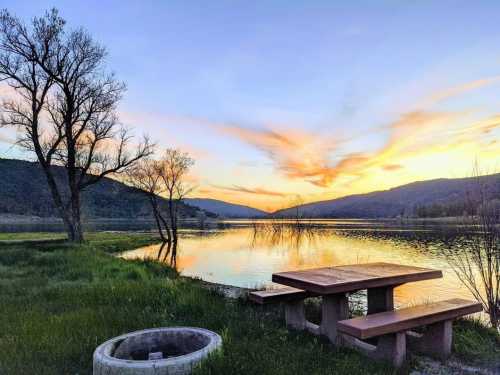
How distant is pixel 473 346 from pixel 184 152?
41775mm

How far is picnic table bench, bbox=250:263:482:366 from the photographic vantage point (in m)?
4.49

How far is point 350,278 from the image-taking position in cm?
501

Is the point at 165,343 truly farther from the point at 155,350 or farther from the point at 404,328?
the point at 404,328

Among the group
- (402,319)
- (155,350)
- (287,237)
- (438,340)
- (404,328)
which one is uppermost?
(402,319)

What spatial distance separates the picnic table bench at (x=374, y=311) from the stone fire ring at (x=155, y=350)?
1507mm

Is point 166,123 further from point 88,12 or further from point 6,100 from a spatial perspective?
point 88,12

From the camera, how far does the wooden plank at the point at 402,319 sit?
411 cm

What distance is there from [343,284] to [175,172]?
135 ft

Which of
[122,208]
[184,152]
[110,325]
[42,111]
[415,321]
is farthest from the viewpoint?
[122,208]

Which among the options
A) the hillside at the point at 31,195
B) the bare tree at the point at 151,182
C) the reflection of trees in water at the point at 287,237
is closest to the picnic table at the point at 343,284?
the reflection of trees in water at the point at 287,237

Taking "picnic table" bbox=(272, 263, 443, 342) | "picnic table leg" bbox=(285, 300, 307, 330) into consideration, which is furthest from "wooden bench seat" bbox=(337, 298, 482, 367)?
"picnic table leg" bbox=(285, 300, 307, 330)

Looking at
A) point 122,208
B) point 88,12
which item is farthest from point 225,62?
point 122,208

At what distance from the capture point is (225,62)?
647 inches

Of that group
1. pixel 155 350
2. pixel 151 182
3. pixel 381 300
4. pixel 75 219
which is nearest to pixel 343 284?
pixel 381 300
